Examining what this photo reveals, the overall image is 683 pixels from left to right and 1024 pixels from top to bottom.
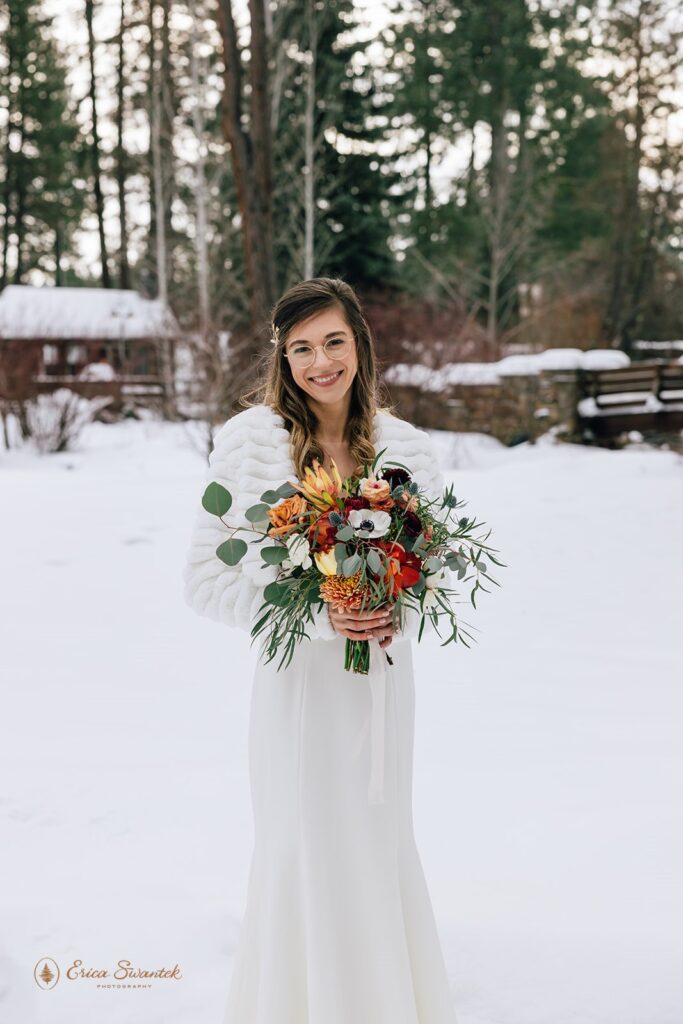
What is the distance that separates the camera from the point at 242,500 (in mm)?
2348

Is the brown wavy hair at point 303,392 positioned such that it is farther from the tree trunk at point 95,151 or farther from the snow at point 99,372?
A: the tree trunk at point 95,151

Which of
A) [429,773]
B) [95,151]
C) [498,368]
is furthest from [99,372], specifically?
[429,773]

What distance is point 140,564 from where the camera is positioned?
7.75 m

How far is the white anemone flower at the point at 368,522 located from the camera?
1959 millimetres

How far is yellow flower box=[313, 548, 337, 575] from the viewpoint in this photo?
1977mm

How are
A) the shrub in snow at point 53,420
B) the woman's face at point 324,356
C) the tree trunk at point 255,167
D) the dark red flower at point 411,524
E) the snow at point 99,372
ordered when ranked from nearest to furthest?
the dark red flower at point 411,524 → the woman's face at point 324,356 → the tree trunk at point 255,167 → the shrub in snow at point 53,420 → the snow at point 99,372

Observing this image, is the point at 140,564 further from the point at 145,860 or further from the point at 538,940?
the point at 538,940

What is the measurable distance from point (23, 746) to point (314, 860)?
3.15 metres

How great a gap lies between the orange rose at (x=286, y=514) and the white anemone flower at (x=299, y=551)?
0.09ft

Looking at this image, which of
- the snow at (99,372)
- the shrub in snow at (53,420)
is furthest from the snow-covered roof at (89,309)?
the shrub in snow at (53,420)

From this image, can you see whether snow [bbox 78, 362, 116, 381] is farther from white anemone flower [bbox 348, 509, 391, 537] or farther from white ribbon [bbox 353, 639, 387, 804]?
white anemone flower [bbox 348, 509, 391, 537]

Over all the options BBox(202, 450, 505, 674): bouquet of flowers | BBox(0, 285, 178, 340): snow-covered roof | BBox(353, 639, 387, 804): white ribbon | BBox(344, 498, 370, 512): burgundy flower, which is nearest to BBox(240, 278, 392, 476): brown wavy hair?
BBox(202, 450, 505, 674): bouquet of flowers

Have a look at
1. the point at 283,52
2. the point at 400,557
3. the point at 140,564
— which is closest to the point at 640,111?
the point at 283,52

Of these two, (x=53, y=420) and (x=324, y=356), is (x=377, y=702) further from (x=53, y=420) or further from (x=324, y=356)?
(x=53, y=420)
